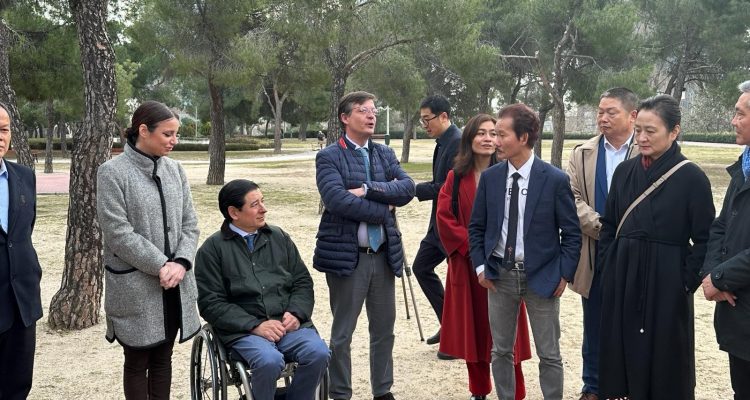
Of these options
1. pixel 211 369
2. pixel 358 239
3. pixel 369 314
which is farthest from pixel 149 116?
pixel 369 314

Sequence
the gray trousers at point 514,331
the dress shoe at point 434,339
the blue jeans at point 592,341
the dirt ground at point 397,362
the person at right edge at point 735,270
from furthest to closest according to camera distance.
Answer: the dress shoe at point 434,339 < the dirt ground at point 397,362 < the blue jeans at point 592,341 < the gray trousers at point 514,331 < the person at right edge at point 735,270

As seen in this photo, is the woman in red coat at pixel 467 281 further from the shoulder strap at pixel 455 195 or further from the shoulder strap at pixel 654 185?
the shoulder strap at pixel 654 185

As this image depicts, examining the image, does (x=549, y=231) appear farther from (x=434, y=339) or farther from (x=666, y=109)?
(x=434, y=339)

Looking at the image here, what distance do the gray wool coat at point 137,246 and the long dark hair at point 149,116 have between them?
109 mm

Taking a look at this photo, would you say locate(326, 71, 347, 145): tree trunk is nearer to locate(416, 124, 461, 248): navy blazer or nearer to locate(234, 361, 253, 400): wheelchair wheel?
locate(416, 124, 461, 248): navy blazer

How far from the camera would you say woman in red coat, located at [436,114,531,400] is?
414cm

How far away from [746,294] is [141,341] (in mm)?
2736

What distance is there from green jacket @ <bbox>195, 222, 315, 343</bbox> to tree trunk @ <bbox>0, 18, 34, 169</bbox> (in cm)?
775

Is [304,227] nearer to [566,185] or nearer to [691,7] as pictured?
[566,185]

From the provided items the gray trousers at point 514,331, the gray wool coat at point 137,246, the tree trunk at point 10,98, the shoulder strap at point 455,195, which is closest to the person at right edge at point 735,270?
the gray trousers at point 514,331

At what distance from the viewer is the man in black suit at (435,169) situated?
16.1 feet

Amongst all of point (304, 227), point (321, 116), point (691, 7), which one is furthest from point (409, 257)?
point (321, 116)

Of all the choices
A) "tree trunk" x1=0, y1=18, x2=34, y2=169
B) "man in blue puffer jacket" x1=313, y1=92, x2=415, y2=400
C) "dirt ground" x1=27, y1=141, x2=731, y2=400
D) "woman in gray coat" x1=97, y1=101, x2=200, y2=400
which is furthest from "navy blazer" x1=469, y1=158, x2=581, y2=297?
"tree trunk" x1=0, y1=18, x2=34, y2=169

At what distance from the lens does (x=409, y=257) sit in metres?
8.77
